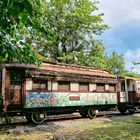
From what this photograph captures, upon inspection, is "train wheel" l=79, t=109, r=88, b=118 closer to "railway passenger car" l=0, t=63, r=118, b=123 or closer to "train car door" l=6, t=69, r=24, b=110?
"railway passenger car" l=0, t=63, r=118, b=123

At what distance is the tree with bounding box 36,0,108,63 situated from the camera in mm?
33469

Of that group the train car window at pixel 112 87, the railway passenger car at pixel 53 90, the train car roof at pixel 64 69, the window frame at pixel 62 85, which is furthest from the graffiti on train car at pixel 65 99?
the train car roof at pixel 64 69

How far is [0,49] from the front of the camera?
12.4 ft

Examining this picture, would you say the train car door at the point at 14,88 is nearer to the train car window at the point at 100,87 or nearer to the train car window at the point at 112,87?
the train car window at the point at 100,87

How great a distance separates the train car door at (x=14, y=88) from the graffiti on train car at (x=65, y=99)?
52 cm

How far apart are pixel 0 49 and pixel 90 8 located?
32.8 m

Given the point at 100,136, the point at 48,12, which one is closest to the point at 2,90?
the point at 100,136

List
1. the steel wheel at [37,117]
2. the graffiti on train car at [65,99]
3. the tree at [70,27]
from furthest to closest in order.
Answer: the tree at [70,27]
the steel wheel at [37,117]
the graffiti on train car at [65,99]

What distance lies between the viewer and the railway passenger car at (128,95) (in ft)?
72.9

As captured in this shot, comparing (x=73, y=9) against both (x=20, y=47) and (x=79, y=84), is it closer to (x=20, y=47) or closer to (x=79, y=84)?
(x=79, y=84)

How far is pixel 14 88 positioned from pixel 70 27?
72.2 feet

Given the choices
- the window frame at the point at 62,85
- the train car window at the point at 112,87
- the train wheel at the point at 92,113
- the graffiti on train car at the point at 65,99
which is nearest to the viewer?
the graffiti on train car at the point at 65,99

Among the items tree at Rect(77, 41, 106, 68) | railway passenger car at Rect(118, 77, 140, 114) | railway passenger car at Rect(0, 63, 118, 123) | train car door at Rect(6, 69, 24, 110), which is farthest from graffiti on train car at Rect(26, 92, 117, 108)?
tree at Rect(77, 41, 106, 68)

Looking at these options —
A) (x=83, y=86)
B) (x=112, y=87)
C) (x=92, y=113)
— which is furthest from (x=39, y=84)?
(x=112, y=87)
